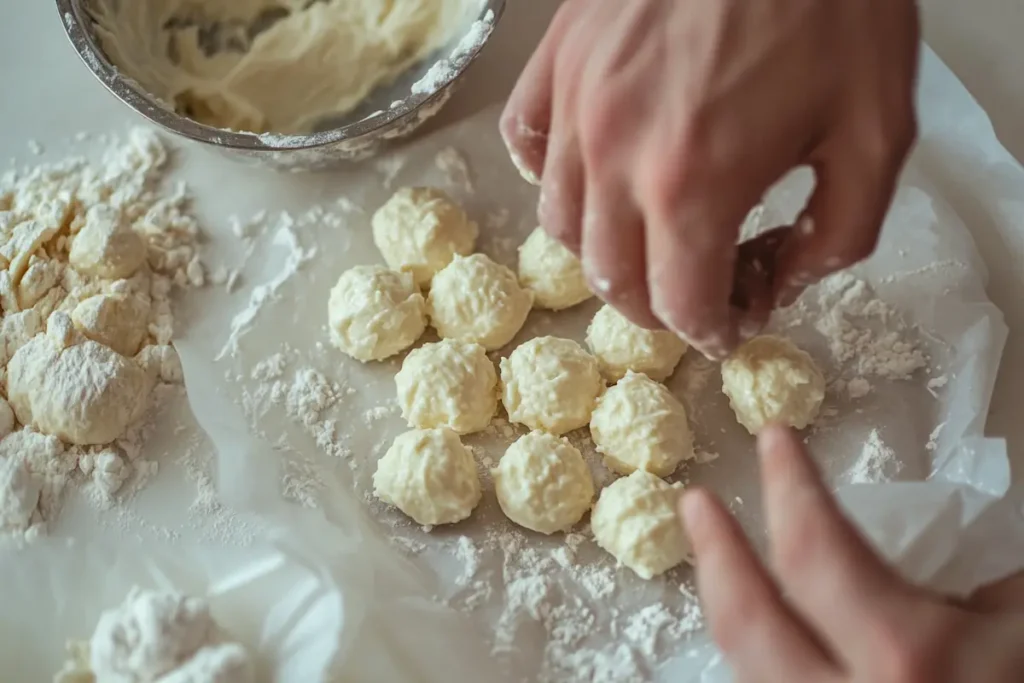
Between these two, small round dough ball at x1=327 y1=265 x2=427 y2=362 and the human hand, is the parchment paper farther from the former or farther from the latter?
the human hand

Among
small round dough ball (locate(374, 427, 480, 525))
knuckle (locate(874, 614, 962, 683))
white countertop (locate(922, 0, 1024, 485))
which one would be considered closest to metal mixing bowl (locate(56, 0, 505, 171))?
small round dough ball (locate(374, 427, 480, 525))

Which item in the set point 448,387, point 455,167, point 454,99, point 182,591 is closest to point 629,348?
point 448,387

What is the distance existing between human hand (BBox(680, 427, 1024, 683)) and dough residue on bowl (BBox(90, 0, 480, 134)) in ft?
3.06

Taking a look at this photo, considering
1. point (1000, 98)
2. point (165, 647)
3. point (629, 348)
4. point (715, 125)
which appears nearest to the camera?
point (715, 125)

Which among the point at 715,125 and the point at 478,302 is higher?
the point at 715,125

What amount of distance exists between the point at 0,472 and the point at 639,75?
0.86 m

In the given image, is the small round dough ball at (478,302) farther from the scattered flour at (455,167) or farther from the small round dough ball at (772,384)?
the small round dough ball at (772,384)

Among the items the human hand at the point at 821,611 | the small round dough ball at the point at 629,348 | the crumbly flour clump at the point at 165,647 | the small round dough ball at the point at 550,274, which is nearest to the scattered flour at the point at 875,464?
the small round dough ball at the point at 629,348

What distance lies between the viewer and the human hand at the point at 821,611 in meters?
0.52

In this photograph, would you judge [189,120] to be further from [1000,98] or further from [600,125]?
[1000,98]

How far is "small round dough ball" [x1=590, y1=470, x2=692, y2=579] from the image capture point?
102 centimetres

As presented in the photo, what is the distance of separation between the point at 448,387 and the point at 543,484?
0.17 meters

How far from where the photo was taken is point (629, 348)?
1.14 meters

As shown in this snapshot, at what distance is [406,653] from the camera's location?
3.25 ft
